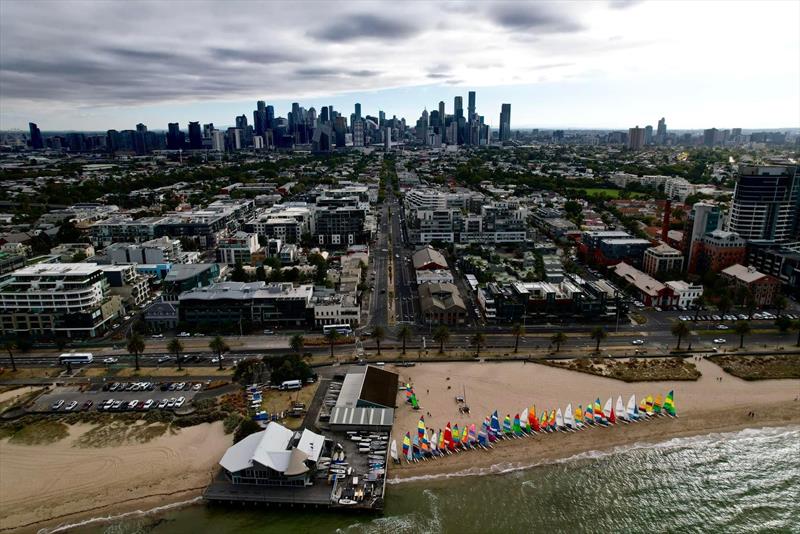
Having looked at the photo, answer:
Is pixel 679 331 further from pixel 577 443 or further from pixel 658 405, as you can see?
pixel 577 443

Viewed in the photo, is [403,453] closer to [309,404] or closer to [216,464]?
[309,404]

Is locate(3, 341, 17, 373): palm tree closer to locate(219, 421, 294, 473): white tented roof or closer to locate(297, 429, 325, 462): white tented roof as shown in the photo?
locate(219, 421, 294, 473): white tented roof

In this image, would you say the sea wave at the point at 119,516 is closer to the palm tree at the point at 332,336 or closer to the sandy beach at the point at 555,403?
the sandy beach at the point at 555,403

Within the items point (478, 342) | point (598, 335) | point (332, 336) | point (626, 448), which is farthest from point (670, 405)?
point (332, 336)

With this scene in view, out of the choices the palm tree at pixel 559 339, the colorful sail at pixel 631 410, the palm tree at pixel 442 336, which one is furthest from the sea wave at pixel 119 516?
the palm tree at pixel 559 339

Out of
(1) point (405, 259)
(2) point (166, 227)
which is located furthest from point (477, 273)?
(2) point (166, 227)

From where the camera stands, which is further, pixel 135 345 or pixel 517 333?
pixel 517 333
